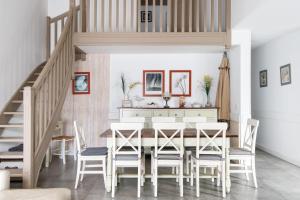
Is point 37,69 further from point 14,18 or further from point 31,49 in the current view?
point 14,18

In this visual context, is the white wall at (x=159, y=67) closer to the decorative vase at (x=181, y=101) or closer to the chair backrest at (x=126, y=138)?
the decorative vase at (x=181, y=101)

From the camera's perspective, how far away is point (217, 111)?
20.1ft

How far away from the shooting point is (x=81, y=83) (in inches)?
267

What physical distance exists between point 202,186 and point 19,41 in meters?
4.31

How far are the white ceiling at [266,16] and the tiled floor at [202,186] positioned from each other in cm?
271

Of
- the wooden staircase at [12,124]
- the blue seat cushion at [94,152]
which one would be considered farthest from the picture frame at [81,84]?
the blue seat cushion at [94,152]

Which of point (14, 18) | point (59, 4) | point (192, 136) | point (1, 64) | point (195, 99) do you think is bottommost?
point (192, 136)

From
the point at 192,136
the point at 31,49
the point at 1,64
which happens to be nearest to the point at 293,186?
the point at 192,136

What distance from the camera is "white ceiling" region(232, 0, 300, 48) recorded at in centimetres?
404

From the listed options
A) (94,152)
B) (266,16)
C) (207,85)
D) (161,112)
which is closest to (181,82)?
(207,85)

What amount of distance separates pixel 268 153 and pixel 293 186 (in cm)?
263

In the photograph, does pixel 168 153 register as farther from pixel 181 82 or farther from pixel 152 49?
pixel 181 82

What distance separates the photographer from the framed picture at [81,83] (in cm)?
678

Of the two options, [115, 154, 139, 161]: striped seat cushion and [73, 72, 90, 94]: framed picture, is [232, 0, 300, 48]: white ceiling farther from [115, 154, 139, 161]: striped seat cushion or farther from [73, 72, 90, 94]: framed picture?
[73, 72, 90, 94]: framed picture
